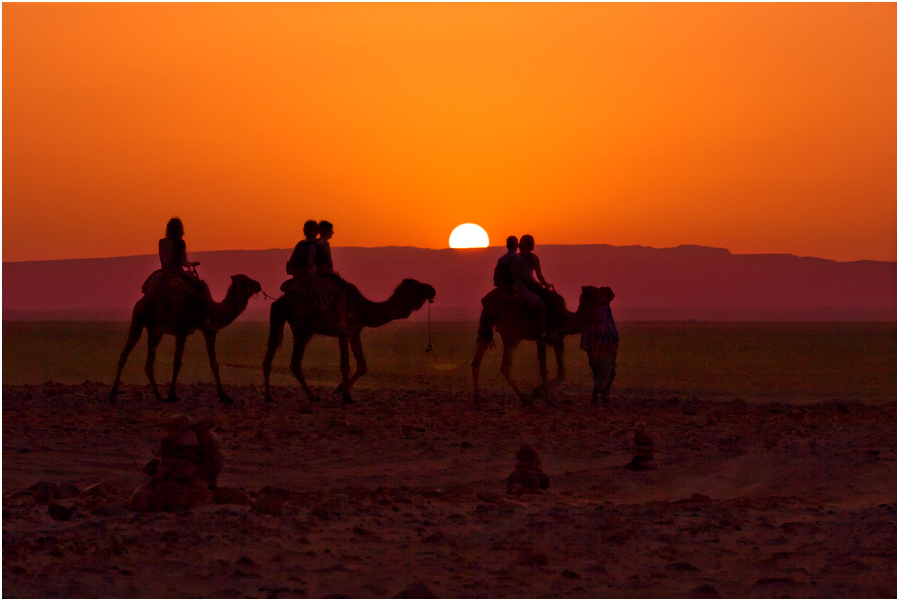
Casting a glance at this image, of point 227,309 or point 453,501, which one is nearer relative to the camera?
point 453,501

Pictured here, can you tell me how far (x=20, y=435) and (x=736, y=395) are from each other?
48.5 ft

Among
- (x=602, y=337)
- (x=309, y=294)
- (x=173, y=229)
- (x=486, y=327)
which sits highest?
(x=173, y=229)

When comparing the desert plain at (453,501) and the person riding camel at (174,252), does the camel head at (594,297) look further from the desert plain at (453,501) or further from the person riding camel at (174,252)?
the person riding camel at (174,252)

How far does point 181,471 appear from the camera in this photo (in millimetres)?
8812

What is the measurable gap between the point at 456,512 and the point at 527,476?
1.32m

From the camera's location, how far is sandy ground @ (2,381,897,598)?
23.0 feet

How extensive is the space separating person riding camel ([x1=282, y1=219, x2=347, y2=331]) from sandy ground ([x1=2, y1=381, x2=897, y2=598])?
2.13 m

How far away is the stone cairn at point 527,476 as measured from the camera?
395 inches

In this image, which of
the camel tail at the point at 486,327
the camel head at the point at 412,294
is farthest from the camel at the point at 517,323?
the camel head at the point at 412,294

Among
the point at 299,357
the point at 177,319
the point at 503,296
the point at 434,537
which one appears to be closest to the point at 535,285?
the point at 503,296

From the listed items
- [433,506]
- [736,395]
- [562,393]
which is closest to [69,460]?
[433,506]

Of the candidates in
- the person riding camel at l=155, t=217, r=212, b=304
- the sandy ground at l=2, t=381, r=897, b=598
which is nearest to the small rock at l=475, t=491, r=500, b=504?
the sandy ground at l=2, t=381, r=897, b=598

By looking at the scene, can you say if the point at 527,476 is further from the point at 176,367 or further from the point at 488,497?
the point at 176,367

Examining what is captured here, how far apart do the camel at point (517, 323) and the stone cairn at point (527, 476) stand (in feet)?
21.0
